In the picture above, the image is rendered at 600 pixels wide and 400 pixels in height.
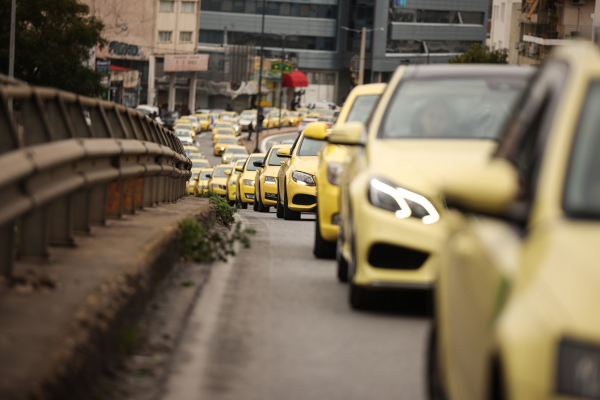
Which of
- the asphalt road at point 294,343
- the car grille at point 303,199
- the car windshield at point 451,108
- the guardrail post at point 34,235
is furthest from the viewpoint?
the car grille at point 303,199

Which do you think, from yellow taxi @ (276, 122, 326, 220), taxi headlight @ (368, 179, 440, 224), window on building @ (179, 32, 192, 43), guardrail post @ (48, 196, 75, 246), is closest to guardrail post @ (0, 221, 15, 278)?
guardrail post @ (48, 196, 75, 246)

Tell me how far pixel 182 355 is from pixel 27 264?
1.22 meters

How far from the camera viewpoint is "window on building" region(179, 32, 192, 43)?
124 meters

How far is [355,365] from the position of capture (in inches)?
219

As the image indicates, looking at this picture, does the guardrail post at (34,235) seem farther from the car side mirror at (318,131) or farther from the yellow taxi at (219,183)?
the yellow taxi at (219,183)

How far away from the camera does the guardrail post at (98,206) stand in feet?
27.0

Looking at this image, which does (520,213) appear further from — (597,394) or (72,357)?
(72,357)

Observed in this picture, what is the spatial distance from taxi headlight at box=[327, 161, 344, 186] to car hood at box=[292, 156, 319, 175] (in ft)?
21.6

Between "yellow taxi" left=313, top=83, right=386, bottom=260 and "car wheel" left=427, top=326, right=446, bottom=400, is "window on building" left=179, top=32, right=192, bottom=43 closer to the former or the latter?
"yellow taxi" left=313, top=83, right=386, bottom=260

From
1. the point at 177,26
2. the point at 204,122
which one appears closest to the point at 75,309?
the point at 204,122

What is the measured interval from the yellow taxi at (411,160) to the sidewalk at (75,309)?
4.56ft

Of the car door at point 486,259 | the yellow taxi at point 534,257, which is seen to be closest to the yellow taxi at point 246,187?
the car door at point 486,259

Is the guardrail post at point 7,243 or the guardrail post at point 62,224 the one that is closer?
the guardrail post at point 7,243

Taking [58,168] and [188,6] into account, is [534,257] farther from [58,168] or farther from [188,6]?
[188,6]
